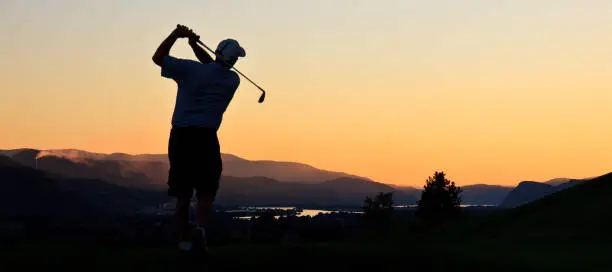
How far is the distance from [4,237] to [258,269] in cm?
499

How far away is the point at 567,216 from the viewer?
28.1 m

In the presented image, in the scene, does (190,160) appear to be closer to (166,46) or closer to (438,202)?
(166,46)

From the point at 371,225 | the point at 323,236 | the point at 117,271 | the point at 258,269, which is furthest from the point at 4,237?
the point at 371,225

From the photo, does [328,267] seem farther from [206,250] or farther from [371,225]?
[371,225]

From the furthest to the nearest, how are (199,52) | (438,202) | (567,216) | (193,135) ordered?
(438,202) < (567,216) < (199,52) < (193,135)

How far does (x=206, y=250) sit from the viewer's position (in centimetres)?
1120

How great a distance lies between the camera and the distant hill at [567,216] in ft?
81.7

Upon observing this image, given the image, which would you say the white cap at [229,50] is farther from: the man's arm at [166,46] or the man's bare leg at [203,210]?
the man's bare leg at [203,210]

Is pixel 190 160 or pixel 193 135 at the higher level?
pixel 193 135

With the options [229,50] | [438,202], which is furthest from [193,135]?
[438,202]

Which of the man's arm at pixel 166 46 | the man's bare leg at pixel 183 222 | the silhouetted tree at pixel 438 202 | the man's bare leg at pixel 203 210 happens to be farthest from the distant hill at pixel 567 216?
the silhouetted tree at pixel 438 202

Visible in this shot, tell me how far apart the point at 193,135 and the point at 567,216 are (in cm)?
2056

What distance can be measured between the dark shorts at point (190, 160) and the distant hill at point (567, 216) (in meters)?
15.2

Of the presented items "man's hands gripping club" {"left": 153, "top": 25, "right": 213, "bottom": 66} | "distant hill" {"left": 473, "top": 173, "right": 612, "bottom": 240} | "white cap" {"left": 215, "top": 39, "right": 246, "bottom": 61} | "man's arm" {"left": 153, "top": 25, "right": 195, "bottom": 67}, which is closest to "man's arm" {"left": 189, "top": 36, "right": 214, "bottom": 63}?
"man's hands gripping club" {"left": 153, "top": 25, "right": 213, "bottom": 66}
